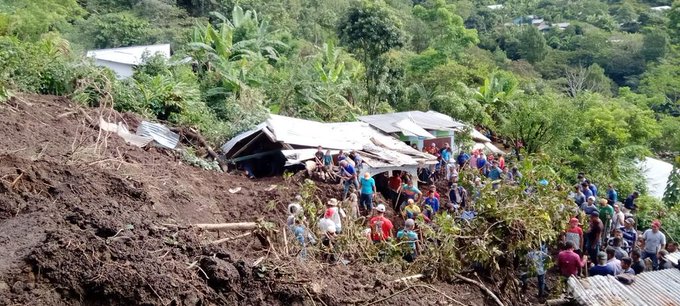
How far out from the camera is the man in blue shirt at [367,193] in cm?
1256

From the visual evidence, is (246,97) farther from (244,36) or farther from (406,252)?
(406,252)

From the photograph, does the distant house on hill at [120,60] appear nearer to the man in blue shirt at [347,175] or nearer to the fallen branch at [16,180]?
the man in blue shirt at [347,175]

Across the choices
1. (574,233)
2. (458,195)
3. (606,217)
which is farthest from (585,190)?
(574,233)

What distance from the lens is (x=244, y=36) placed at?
22672 mm

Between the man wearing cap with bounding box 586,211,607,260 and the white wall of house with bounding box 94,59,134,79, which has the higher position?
the man wearing cap with bounding box 586,211,607,260

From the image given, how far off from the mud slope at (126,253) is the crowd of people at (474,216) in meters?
1.08

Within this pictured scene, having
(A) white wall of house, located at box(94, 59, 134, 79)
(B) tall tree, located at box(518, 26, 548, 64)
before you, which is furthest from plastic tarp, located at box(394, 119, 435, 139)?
(B) tall tree, located at box(518, 26, 548, 64)

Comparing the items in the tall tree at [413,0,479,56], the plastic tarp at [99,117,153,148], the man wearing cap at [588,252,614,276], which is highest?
the man wearing cap at [588,252,614,276]

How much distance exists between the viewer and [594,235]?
10.9m

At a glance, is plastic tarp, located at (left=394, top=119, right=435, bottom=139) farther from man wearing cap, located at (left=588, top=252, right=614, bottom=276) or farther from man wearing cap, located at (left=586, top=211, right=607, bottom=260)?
man wearing cap, located at (left=588, top=252, right=614, bottom=276)

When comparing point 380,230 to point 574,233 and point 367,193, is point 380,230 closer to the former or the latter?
point 367,193

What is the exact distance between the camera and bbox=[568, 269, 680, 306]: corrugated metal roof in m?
7.35

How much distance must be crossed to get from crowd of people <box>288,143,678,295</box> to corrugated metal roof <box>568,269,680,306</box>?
0.21 metres

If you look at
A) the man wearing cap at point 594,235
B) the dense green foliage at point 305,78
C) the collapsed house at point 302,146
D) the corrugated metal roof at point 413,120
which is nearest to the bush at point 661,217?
the dense green foliage at point 305,78
